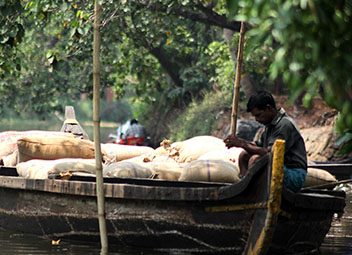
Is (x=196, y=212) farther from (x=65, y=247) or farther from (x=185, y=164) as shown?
(x=65, y=247)

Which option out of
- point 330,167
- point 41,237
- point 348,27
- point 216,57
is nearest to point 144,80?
point 216,57

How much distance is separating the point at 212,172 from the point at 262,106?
896 mm

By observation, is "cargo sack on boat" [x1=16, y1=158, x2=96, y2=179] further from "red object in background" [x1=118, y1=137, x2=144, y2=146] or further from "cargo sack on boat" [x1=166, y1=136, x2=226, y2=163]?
"red object in background" [x1=118, y1=137, x2=144, y2=146]

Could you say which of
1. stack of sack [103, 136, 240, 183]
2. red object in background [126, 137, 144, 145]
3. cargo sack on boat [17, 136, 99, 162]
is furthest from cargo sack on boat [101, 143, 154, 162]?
red object in background [126, 137, 144, 145]

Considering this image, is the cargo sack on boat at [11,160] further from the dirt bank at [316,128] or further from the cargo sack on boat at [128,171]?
the dirt bank at [316,128]

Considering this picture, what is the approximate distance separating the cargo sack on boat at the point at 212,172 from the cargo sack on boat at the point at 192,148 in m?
1.49

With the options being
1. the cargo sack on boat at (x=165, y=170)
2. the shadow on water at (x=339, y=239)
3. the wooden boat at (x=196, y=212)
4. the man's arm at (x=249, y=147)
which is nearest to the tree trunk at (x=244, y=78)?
the shadow on water at (x=339, y=239)

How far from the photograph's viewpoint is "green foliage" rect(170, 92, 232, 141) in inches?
899

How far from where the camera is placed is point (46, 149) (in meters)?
9.69

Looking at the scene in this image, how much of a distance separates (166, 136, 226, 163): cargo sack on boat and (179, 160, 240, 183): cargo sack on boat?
1.49m

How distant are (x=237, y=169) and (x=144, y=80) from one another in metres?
16.7

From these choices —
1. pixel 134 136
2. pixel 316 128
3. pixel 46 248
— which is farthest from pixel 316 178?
pixel 134 136

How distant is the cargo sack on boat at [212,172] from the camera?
8242 millimetres

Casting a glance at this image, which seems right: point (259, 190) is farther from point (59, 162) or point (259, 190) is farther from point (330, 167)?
point (330, 167)
